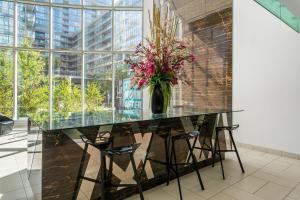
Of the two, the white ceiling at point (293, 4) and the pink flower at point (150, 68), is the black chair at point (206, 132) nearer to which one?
the pink flower at point (150, 68)

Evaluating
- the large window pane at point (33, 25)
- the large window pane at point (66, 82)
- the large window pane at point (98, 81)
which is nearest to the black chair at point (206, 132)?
the large window pane at point (98, 81)

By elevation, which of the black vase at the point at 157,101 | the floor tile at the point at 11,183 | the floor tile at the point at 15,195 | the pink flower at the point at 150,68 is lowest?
the floor tile at the point at 15,195

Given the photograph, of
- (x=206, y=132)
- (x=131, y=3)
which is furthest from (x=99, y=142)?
(x=131, y=3)

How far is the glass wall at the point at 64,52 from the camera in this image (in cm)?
689

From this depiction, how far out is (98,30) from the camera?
767 cm

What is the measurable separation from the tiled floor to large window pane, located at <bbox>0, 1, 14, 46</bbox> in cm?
443

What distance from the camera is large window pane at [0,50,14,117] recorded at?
675 centimetres

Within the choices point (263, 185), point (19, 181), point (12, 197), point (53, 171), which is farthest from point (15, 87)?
point (263, 185)

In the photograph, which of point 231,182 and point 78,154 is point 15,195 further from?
point 231,182

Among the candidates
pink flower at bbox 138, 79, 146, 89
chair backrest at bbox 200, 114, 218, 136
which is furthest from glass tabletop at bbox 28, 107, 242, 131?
chair backrest at bbox 200, 114, 218, 136

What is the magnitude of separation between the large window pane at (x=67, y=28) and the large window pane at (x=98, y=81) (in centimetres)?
70

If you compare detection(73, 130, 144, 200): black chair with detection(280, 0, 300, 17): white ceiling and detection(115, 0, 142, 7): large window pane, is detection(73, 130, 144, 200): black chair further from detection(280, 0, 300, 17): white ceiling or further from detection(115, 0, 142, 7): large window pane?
detection(115, 0, 142, 7): large window pane

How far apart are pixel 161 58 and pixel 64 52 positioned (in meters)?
5.50

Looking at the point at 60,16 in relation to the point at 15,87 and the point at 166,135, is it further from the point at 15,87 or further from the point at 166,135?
the point at 166,135
